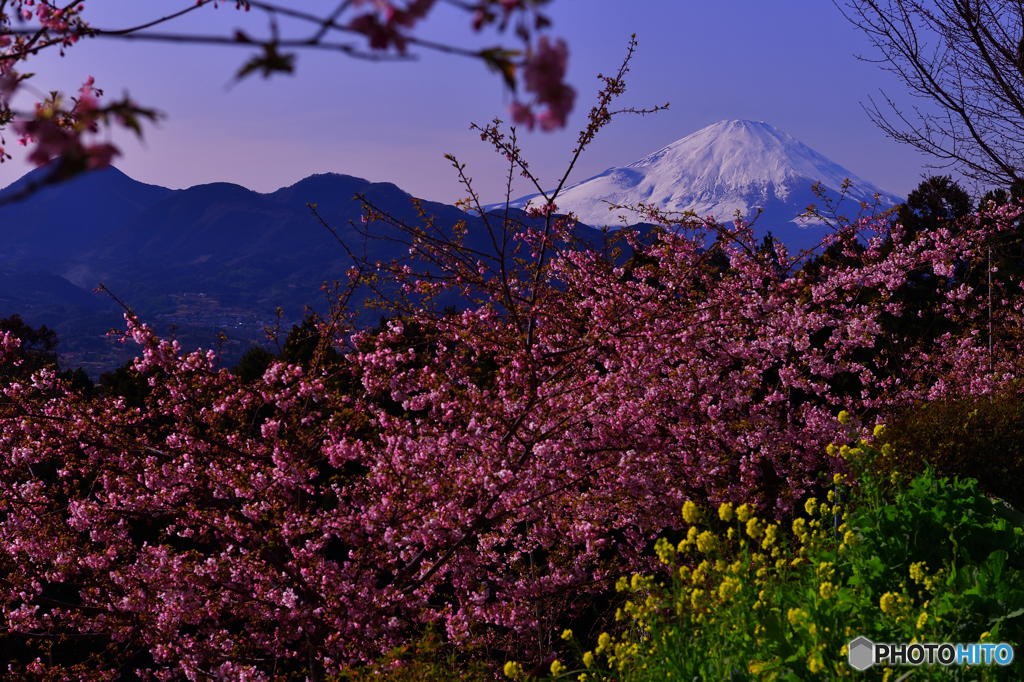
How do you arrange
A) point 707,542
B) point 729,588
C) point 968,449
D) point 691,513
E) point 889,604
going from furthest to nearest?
point 968,449
point 691,513
point 707,542
point 729,588
point 889,604

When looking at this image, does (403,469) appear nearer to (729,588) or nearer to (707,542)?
(707,542)

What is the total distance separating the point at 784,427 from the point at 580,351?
118 inches

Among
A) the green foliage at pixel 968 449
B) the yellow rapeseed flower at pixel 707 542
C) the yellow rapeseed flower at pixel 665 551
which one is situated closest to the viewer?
the yellow rapeseed flower at pixel 707 542

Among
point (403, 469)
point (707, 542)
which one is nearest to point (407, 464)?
point (403, 469)

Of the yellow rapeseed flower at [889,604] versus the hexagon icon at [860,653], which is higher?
the yellow rapeseed flower at [889,604]

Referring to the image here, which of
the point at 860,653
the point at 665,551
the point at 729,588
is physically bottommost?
the point at 860,653

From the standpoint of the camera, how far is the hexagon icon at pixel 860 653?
304 cm

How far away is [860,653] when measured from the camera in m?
3.08

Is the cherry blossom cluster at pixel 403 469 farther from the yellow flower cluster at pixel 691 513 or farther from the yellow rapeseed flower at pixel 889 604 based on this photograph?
the yellow rapeseed flower at pixel 889 604

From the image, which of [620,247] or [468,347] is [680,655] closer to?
[468,347]

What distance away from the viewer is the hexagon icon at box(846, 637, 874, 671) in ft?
9.97

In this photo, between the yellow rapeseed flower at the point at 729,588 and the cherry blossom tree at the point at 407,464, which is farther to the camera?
the cherry blossom tree at the point at 407,464

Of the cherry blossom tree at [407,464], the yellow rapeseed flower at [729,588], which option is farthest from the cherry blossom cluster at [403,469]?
the yellow rapeseed flower at [729,588]

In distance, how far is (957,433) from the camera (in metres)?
5.75
